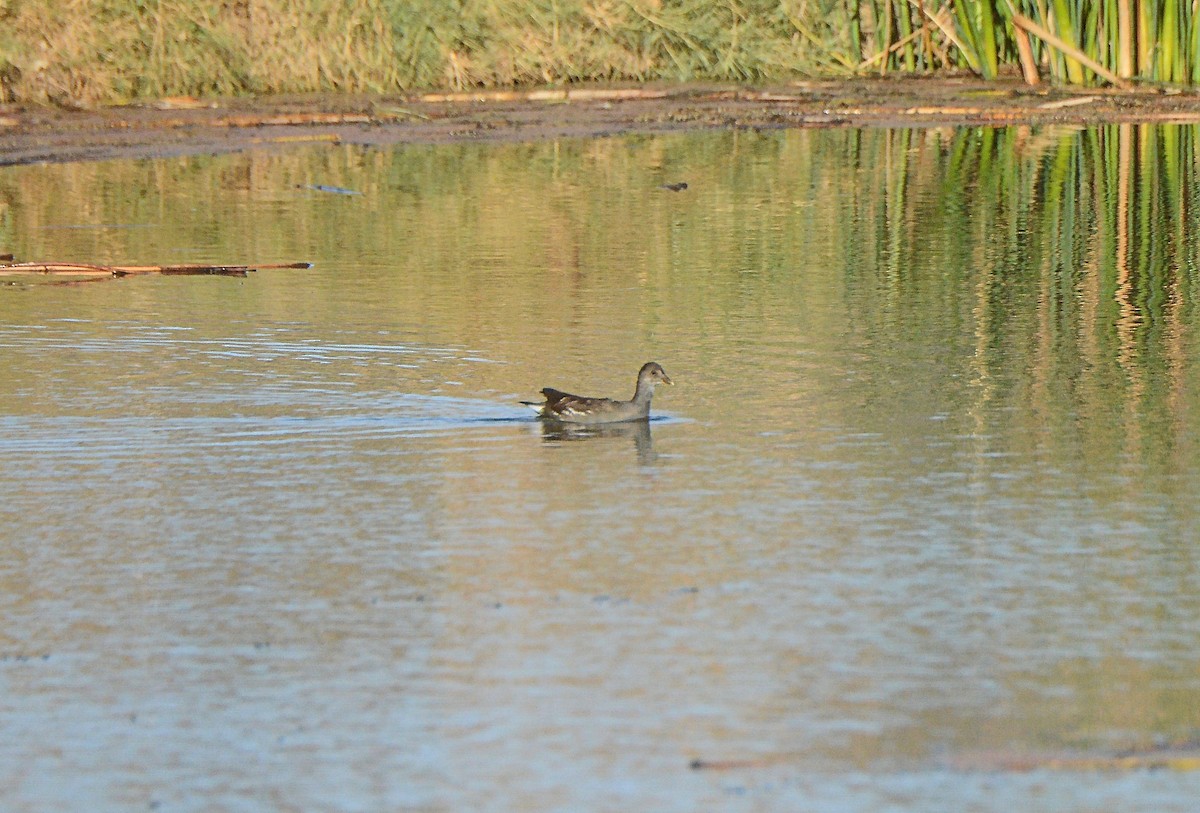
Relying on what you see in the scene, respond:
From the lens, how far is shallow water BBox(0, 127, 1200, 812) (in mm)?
6555

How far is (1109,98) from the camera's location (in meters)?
25.9

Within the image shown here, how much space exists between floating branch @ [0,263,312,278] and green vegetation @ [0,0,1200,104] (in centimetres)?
1111

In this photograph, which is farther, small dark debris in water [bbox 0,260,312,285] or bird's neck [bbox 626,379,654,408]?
small dark debris in water [bbox 0,260,312,285]

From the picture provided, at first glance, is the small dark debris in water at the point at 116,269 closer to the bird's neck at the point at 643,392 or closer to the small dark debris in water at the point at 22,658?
the bird's neck at the point at 643,392

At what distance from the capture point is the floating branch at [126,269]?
627 inches

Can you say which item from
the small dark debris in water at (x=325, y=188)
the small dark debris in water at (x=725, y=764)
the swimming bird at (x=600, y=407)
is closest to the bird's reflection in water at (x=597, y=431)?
the swimming bird at (x=600, y=407)

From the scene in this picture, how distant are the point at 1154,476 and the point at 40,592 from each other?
4.41 m

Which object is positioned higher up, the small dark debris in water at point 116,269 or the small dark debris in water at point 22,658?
the small dark debris in water at point 116,269

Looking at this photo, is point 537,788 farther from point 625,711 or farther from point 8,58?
point 8,58

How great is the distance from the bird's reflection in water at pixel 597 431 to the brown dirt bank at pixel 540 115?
545 inches

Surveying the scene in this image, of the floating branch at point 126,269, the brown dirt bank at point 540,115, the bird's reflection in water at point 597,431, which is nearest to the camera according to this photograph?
the bird's reflection in water at point 597,431

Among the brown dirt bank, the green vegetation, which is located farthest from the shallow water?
the green vegetation

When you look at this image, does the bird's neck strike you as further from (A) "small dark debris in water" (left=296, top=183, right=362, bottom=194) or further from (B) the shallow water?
(A) "small dark debris in water" (left=296, top=183, right=362, bottom=194)

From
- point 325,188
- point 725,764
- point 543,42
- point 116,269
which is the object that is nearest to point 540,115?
point 543,42
